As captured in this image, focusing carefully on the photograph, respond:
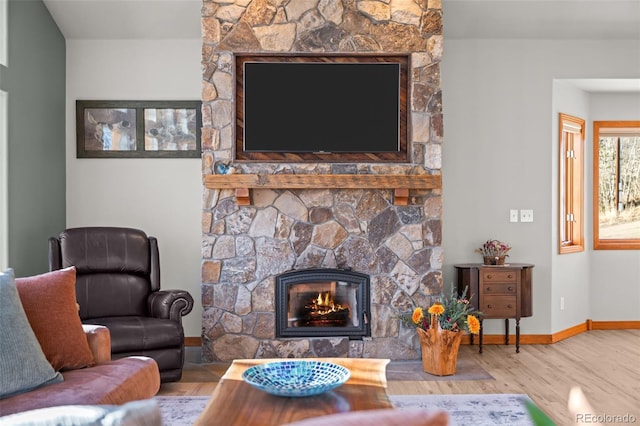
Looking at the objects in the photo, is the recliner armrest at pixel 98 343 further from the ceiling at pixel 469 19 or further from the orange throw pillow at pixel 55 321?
the ceiling at pixel 469 19

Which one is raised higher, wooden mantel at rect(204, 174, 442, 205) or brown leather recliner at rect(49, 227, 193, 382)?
wooden mantel at rect(204, 174, 442, 205)

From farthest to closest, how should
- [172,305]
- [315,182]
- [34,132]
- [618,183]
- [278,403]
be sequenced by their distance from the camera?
[618,183], [34,132], [315,182], [172,305], [278,403]

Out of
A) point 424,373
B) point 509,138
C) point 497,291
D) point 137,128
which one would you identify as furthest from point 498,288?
point 137,128

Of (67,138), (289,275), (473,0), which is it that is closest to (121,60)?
(67,138)

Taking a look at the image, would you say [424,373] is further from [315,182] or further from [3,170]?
[3,170]

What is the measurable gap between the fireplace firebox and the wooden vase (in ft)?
1.81

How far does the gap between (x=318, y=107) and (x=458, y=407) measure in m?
2.46

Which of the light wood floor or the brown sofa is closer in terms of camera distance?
the brown sofa

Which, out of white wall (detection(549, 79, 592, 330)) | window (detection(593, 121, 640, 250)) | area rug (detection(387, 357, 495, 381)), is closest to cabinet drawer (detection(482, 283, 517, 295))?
area rug (detection(387, 357, 495, 381))

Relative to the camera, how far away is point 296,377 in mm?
2445

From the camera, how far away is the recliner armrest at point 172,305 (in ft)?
13.8

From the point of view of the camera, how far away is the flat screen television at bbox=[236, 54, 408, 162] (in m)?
4.79

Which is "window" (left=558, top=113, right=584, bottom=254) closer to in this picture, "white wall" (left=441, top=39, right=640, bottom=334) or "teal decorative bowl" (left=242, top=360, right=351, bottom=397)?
"white wall" (left=441, top=39, right=640, bottom=334)

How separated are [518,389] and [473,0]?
309 centimetres
